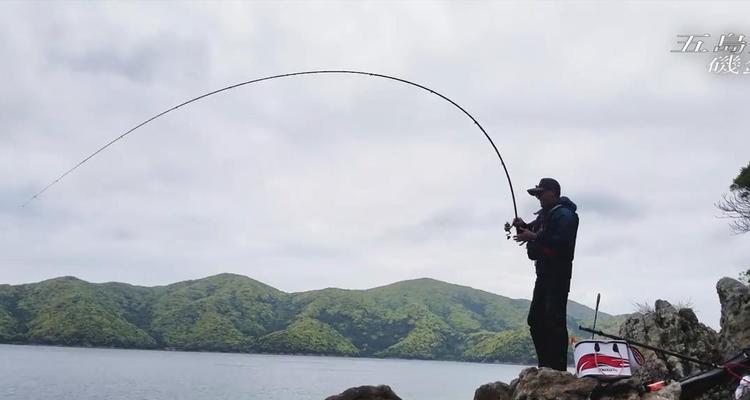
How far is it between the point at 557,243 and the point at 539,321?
3.82 feet

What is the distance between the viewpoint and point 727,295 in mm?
13195

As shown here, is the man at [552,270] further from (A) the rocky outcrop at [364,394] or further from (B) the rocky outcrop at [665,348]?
(A) the rocky outcrop at [364,394]

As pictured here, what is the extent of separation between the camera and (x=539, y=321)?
30.2ft

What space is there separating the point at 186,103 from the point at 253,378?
13206 cm

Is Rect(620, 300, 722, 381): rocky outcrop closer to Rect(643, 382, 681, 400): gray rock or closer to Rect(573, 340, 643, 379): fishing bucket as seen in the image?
Rect(573, 340, 643, 379): fishing bucket

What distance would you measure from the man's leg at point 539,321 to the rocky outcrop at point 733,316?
5156 millimetres

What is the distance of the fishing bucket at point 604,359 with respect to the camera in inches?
315

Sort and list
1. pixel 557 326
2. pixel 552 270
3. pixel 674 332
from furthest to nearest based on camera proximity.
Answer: pixel 674 332, pixel 552 270, pixel 557 326

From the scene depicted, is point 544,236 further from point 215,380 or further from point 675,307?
point 215,380

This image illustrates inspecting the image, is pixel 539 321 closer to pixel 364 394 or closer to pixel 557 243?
pixel 557 243

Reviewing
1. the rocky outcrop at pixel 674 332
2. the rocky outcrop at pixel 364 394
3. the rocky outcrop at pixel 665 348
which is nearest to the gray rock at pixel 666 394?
the rocky outcrop at pixel 665 348

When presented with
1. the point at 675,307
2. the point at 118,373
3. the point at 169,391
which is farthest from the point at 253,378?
the point at 675,307

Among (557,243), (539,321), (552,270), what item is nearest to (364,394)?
(539,321)

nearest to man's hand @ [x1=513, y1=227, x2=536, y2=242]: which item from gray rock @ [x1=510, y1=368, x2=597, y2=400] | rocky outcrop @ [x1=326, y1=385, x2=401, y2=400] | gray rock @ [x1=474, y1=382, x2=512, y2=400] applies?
gray rock @ [x1=510, y1=368, x2=597, y2=400]
